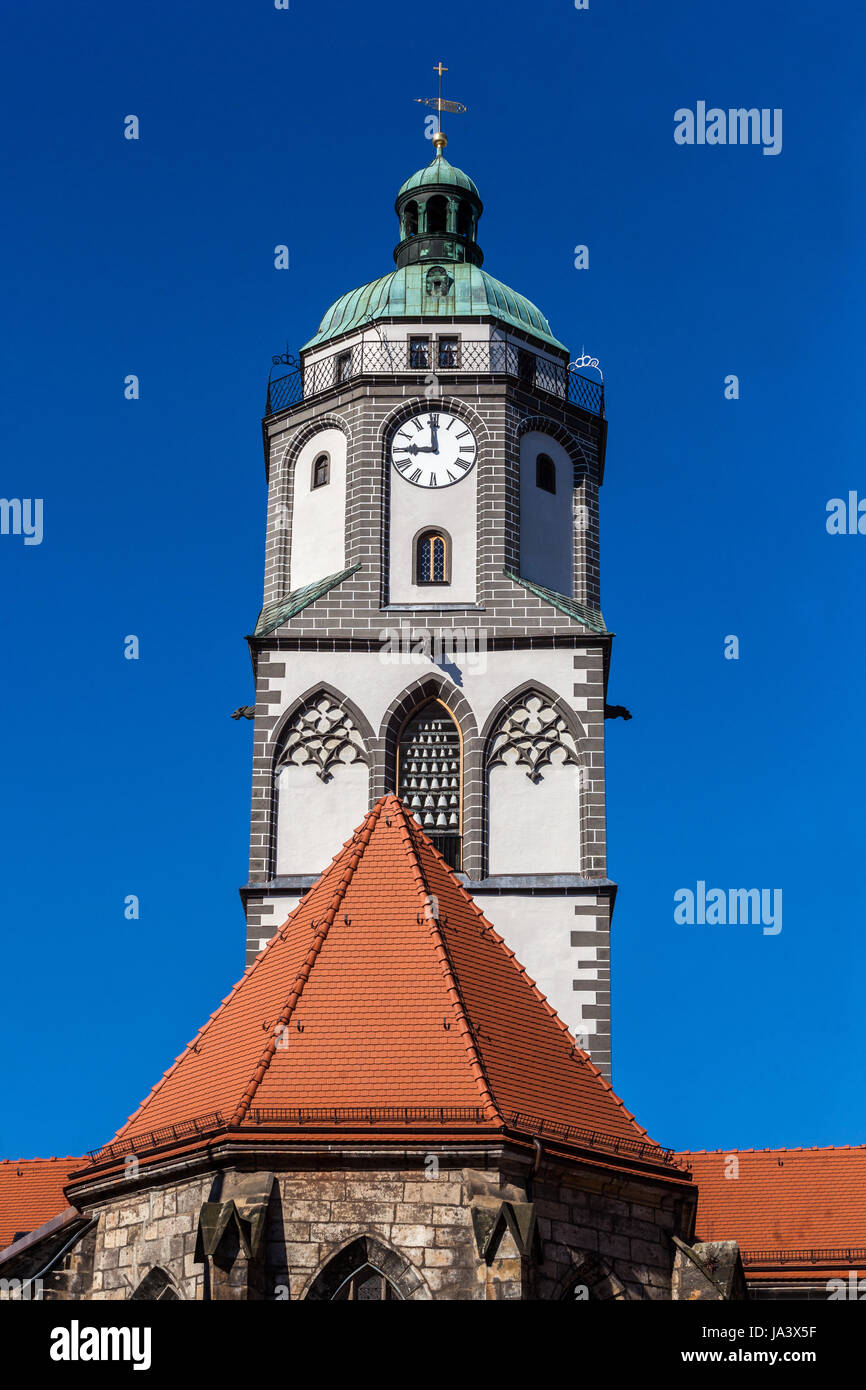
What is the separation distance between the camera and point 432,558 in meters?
32.7

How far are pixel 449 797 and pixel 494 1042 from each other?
11.3 meters

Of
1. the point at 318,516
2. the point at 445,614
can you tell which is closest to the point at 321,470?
the point at 318,516

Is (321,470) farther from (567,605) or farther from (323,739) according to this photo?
(323,739)

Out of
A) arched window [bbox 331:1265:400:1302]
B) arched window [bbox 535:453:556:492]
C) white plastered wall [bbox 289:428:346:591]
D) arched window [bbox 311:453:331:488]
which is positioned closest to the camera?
arched window [bbox 331:1265:400:1302]

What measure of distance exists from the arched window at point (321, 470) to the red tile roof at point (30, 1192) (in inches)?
428

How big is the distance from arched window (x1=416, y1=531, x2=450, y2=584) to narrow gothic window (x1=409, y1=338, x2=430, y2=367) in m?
2.93

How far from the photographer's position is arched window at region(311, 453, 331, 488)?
3381 centimetres

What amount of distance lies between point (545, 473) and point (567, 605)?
2419mm

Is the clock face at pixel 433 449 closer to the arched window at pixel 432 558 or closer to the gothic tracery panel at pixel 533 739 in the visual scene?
the arched window at pixel 432 558

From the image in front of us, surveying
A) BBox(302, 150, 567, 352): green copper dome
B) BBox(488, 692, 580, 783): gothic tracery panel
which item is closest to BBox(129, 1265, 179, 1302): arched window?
BBox(488, 692, 580, 783): gothic tracery panel

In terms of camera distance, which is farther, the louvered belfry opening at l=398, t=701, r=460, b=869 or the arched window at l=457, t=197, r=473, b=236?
the arched window at l=457, t=197, r=473, b=236

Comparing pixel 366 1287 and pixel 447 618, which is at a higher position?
pixel 447 618

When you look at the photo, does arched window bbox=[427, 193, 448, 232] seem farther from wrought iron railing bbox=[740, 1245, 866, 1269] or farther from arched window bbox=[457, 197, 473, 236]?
wrought iron railing bbox=[740, 1245, 866, 1269]

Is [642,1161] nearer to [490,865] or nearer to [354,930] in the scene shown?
[354,930]
